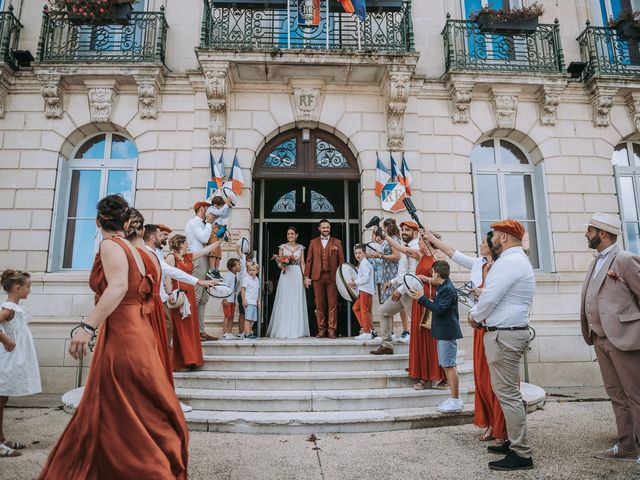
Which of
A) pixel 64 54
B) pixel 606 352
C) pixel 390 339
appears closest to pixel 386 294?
pixel 390 339

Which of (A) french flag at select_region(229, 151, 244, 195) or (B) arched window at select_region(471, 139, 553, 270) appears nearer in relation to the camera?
(A) french flag at select_region(229, 151, 244, 195)

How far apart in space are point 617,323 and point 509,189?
648 cm

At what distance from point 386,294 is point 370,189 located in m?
2.77

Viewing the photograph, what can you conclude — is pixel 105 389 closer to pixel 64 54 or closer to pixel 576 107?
pixel 64 54

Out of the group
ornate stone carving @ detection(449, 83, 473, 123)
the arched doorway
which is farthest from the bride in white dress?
ornate stone carving @ detection(449, 83, 473, 123)

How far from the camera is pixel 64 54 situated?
30.2 ft

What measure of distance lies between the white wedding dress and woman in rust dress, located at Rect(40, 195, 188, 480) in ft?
17.7

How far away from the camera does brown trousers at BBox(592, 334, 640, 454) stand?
380 centimetres

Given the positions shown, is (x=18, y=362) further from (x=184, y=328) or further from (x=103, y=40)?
(x=103, y=40)

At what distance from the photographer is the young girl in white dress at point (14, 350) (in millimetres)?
4395

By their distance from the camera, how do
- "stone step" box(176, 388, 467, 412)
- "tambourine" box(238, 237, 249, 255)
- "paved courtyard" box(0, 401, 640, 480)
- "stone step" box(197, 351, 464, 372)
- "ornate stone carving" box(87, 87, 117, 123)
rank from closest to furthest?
"paved courtyard" box(0, 401, 640, 480), "stone step" box(176, 388, 467, 412), "stone step" box(197, 351, 464, 372), "tambourine" box(238, 237, 249, 255), "ornate stone carving" box(87, 87, 117, 123)

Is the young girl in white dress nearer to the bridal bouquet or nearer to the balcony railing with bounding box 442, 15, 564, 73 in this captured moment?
the bridal bouquet

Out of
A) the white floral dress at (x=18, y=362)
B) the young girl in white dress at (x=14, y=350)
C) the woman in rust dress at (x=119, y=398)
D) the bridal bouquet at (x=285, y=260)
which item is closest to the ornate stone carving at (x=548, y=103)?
the bridal bouquet at (x=285, y=260)

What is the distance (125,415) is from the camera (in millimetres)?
2730
